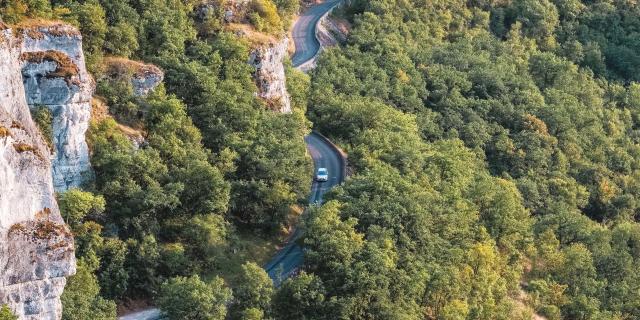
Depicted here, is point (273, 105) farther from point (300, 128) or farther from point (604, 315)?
point (604, 315)

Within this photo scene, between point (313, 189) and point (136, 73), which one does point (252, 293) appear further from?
point (313, 189)

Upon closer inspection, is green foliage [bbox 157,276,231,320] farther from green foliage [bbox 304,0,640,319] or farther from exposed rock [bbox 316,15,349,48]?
exposed rock [bbox 316,15,349,48]

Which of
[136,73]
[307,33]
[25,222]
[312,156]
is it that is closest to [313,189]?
[312,156]

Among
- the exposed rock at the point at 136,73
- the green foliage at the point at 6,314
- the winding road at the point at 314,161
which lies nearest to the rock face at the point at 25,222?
the green foliage at the point at 6,314

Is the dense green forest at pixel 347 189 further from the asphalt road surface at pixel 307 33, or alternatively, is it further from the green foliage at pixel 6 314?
the green foliage at pixel 6 314

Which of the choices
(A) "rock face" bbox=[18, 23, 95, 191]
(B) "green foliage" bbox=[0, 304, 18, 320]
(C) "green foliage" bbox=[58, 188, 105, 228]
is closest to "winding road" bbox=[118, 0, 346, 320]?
(C) "green foliage" bbox=[58, 188, 105, 228]

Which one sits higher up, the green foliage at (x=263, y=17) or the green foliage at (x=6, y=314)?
the green foliage at (x=6, y=314)
